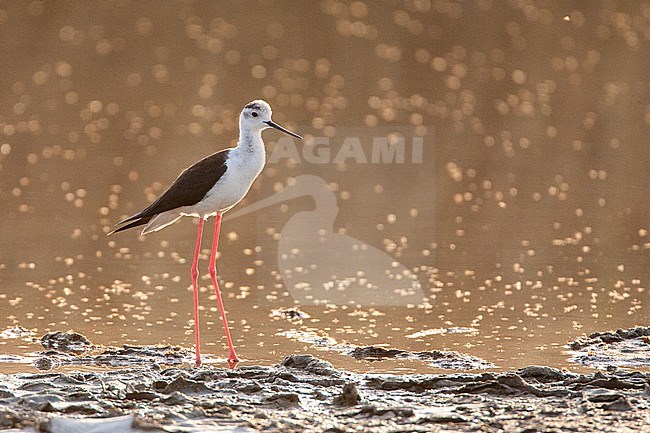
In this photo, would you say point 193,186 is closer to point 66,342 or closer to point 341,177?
point 66,342

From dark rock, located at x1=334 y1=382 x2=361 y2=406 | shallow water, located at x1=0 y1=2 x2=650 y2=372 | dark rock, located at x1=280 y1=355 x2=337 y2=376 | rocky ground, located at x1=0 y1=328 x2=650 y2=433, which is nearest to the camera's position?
rocky ground, located at x1=0 y1=328 x2=650 y2=433

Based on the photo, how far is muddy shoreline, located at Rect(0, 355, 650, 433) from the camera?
573cm

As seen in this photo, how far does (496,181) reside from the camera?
13.7 meters

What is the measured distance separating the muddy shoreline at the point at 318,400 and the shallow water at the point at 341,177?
69 centimetres

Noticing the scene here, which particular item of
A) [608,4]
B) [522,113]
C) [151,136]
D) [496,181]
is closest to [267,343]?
[496,181]

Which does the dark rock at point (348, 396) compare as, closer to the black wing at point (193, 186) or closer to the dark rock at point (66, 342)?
the dark rock at point (66, 342)

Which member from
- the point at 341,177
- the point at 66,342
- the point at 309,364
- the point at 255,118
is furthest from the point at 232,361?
the point at 341,177

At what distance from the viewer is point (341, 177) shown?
13.7m

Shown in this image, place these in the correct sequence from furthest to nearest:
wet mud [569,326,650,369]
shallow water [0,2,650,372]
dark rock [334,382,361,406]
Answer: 1. shallow water [0,2,650,372]
2. wet mud [569,326,650,369]
3. dark rock [334,382,361,406]

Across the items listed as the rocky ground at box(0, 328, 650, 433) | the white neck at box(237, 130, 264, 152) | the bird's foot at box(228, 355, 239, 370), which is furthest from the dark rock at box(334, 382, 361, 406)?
the white neck at box(237, 130, 264, 152)

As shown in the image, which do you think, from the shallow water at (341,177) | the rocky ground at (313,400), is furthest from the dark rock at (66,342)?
the rocky ground at (313,400)

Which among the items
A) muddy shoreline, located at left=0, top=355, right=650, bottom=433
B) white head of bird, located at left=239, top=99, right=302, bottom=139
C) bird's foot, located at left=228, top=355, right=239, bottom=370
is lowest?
muddy shoreline, located at left=0, top=355, right=650, bottom=433

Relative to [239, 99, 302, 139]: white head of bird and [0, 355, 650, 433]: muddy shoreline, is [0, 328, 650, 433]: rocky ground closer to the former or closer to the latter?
[0, 355, 650, 433]: muddy shoreline

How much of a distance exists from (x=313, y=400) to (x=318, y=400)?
25mm
